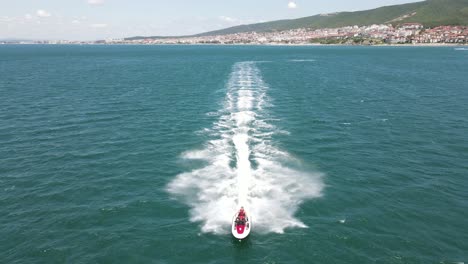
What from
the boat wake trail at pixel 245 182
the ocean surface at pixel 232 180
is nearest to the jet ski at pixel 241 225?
the ocean surface at pixel 232 180

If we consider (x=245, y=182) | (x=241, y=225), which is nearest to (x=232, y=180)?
(x=245, y=182)

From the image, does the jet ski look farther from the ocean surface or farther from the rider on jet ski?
the ocean surface

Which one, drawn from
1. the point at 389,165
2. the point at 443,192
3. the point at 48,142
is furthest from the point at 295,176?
the point at 48,142

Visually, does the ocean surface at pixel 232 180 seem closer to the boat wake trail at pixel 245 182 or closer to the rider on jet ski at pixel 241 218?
the boat wake trail at pixel 245 182

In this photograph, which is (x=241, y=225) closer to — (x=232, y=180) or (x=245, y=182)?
(x=245, y=182)

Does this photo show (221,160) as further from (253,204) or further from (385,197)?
(385,197)

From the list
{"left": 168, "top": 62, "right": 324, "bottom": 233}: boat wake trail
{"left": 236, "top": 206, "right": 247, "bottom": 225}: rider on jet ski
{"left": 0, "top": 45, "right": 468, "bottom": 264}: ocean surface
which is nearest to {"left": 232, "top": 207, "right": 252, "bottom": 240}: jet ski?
{"left": 236, "top": 206, "right": 247, "bottom": 225}: rider on jet ski
